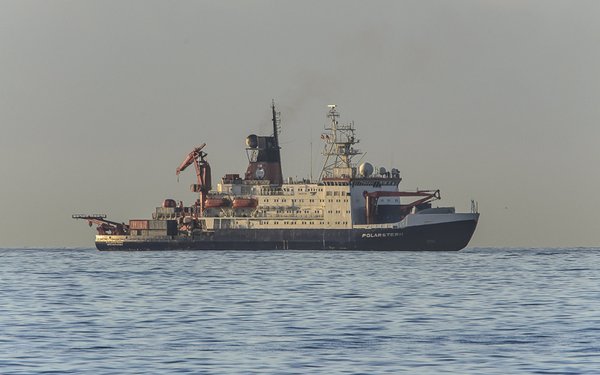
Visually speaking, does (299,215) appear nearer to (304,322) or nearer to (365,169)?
(365,169)

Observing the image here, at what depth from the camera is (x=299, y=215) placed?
6009 inches

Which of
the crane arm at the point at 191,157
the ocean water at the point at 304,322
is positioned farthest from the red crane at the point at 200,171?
the ocean water at the point at 304,322

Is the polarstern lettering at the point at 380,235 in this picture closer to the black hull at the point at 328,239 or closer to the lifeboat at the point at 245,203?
the black hull at the point at 328,239

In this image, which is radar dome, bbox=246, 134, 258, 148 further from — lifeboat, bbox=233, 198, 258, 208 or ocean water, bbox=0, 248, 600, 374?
ocean water, bbox=0, 248, 600, 374

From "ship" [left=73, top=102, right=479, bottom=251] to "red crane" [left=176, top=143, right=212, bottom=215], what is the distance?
0.40ft

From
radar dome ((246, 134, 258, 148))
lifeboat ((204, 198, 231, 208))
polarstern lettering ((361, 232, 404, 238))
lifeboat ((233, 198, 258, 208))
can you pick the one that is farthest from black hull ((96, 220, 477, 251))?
radar dome ((246, 134, 258, 148))

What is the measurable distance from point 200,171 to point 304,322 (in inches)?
4262

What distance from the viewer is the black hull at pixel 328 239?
144 meters

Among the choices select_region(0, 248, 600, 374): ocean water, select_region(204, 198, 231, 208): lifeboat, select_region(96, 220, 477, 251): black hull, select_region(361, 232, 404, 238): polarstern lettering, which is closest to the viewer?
select_region(0, 248, 600, 374): ocean water

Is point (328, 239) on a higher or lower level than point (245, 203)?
lower

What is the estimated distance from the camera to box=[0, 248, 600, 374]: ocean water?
147 ft

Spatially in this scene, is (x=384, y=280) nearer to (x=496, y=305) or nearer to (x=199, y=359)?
(x=496, y=305)

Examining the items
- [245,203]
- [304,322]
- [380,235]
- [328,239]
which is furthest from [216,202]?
[304,322]

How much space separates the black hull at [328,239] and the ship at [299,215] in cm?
11
